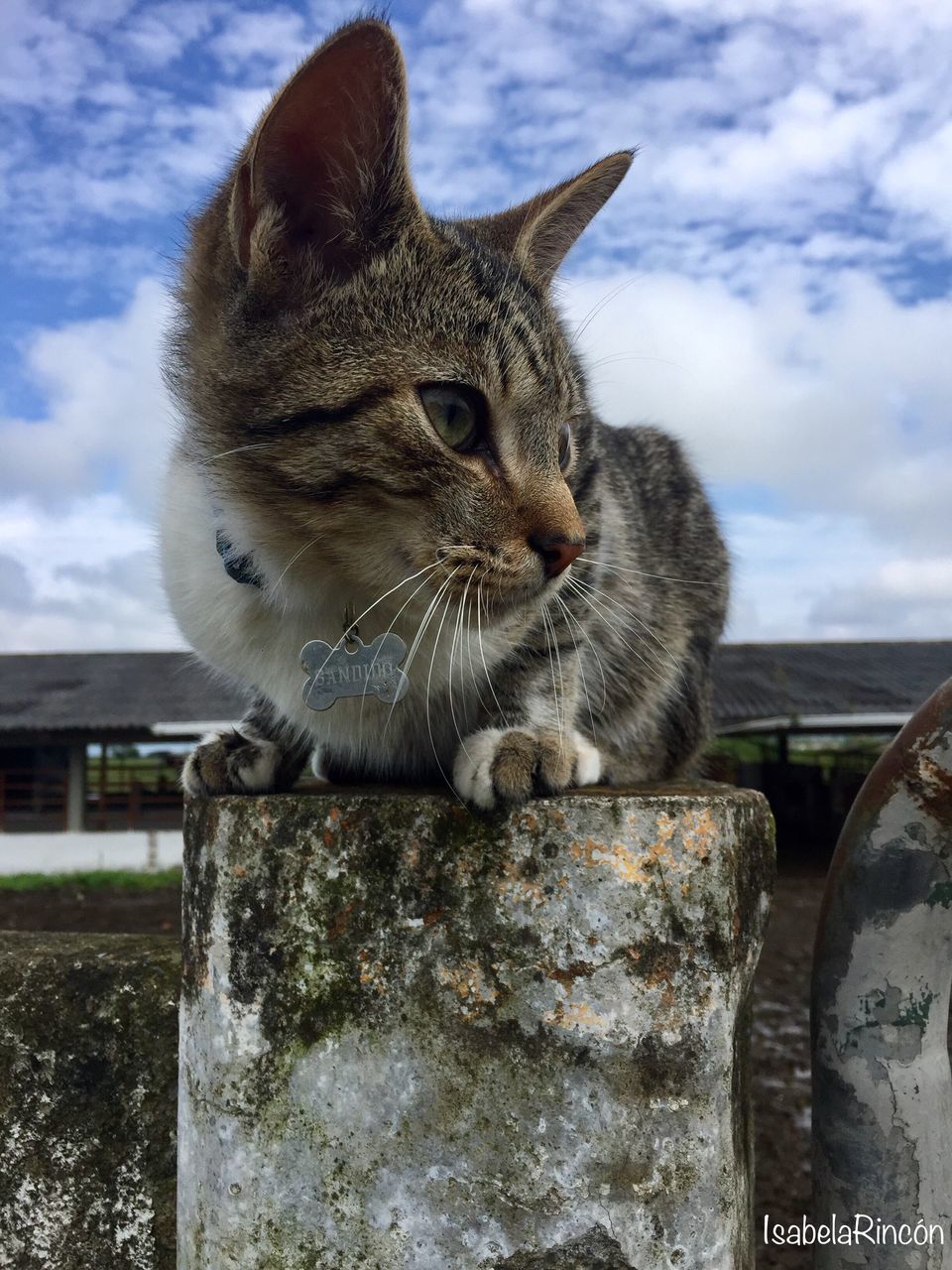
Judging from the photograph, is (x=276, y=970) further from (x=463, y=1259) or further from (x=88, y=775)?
(x=88, y=775)

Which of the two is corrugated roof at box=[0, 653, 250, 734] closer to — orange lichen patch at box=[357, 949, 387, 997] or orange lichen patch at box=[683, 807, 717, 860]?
orange lichen patch at box=[357, 949, 387, 997]

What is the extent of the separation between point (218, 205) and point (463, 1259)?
1944 mm

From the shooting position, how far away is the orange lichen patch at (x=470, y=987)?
1513mm

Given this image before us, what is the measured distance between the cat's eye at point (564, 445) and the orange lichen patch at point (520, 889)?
928mm

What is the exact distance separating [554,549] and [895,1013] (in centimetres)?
103

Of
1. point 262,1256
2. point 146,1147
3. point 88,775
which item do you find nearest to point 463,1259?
point 262,1256

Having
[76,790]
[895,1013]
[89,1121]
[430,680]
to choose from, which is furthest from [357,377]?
[76,790]

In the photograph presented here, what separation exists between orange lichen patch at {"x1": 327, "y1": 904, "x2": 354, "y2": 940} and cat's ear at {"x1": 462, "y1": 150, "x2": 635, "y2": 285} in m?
1.56

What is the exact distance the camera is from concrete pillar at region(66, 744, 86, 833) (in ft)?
57.2

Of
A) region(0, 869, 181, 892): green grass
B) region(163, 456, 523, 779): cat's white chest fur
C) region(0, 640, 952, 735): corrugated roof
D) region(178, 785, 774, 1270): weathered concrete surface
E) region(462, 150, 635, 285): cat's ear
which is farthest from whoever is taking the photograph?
region(0, 640, 952, 735): corrugated roof

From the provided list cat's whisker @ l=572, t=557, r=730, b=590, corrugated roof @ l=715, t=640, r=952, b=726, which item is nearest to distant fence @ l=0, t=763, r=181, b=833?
corrugated roof @ l=715, t=640, r=952, b=726

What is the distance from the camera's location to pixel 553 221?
2463mm

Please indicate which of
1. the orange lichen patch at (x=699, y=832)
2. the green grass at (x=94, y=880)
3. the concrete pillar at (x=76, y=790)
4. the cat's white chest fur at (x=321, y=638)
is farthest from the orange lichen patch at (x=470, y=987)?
the concrete pillar at (x=76, y=790)

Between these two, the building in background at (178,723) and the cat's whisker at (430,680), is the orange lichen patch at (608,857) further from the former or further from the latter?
the building in background at (178,723)
